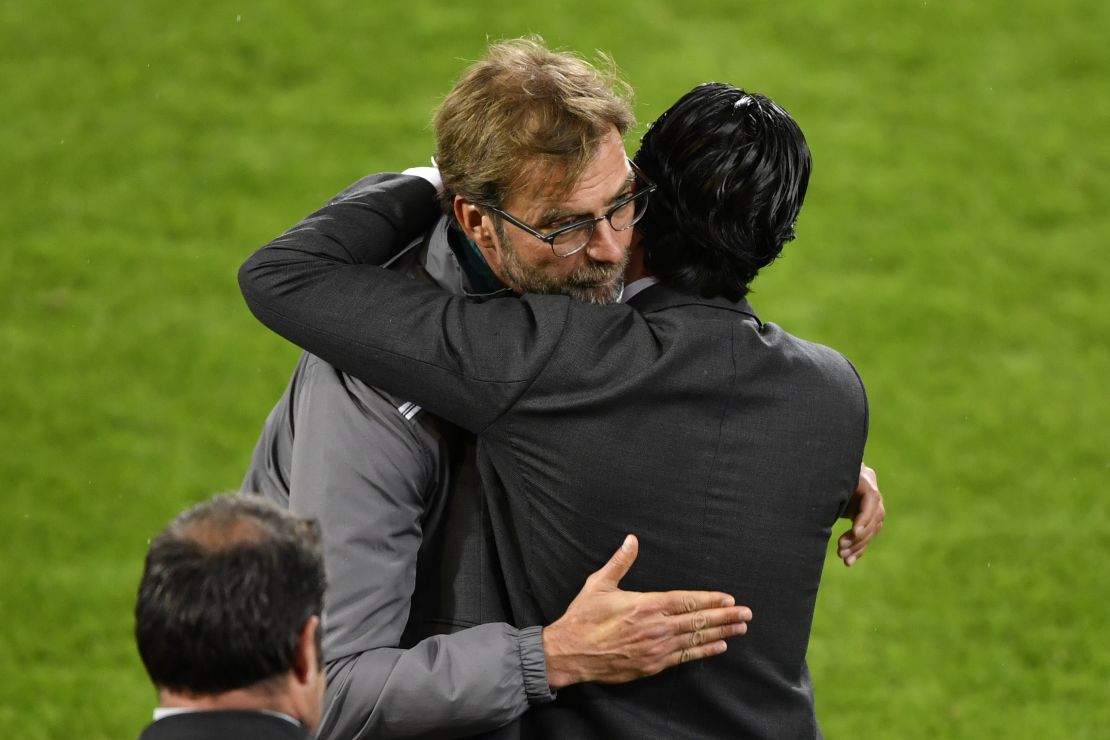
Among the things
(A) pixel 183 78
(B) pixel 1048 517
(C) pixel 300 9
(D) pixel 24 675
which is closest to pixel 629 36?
(C) pixel 300 9

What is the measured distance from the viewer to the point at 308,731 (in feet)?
7.19

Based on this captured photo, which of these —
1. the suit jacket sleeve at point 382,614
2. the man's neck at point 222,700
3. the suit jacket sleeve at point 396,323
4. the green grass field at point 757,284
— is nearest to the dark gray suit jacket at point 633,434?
the suit jacket sleeve at point 396,323

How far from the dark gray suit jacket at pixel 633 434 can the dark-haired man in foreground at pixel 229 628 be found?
54cm

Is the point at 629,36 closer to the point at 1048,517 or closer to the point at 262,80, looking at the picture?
the point at 262,80

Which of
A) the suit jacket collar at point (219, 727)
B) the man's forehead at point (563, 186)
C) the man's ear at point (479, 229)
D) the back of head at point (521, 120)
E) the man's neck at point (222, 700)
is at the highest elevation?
the back of head at point (521, 120)

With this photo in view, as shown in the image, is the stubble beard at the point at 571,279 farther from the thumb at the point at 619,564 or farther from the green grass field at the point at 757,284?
the green grass field at the point at 757,284

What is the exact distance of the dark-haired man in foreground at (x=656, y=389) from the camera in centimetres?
260

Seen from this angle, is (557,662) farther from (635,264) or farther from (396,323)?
(635,264)

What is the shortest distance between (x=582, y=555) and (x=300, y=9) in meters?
7.16

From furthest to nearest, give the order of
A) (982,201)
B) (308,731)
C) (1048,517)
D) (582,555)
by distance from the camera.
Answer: (982,201)
(1048,517)
(582,555)
(308,731)

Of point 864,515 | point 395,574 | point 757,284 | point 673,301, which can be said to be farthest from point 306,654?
point 757,284

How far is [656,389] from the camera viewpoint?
2598 mm

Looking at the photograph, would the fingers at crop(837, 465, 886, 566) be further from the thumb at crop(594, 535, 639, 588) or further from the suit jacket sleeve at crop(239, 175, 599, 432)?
the suit jacket sleeve at crop(239, 175, 599, 432)

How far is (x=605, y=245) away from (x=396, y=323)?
46 cm
